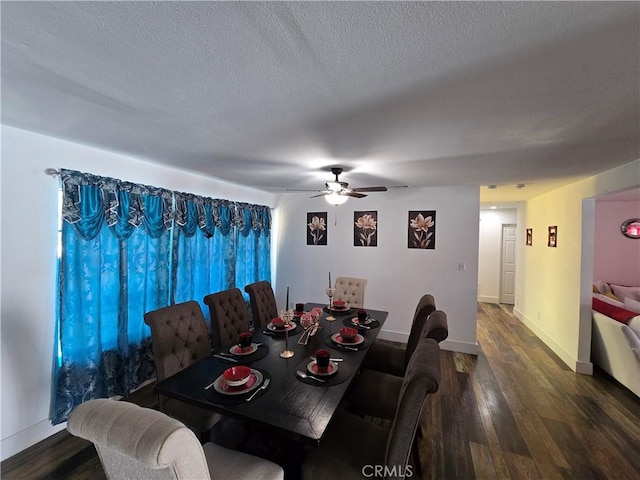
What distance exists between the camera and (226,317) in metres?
2.50

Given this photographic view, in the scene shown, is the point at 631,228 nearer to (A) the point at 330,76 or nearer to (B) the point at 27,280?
(A) the point at 330,76

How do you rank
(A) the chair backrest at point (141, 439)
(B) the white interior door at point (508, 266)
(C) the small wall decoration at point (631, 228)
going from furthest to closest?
(B) the white interior door at point (508, 266)
(C) the small wall decoration at point (631, 228)
(A) the chair backrest at point (141, 439)

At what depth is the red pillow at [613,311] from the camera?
285 centimetres

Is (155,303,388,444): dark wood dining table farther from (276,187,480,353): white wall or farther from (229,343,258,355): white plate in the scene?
(276,187,480,353): white wall

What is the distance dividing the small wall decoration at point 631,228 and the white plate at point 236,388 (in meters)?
6.28

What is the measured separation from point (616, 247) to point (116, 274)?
727 cm

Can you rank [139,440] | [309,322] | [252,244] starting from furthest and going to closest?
[252,244] < [309,322] < [139,440]

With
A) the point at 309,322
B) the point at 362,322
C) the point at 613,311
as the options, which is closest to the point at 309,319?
the point at 309,322

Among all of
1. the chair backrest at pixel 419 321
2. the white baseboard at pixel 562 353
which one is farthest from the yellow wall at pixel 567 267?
the chair backrest at pixel 419 321

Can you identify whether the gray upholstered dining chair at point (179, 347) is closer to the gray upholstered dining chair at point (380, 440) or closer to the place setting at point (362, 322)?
the gray upholstered dining chair at point (380, 440)

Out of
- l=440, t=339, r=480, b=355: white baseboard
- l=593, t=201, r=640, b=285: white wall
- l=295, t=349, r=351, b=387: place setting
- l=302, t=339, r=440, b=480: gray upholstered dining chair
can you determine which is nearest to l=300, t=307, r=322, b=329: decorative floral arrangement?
l=295, t=349, r=351, b=387: place setting

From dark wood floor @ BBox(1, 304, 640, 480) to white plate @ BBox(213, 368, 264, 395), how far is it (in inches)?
Answer: 45.3

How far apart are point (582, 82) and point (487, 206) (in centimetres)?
520

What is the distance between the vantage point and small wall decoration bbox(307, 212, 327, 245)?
4457 millimetres
